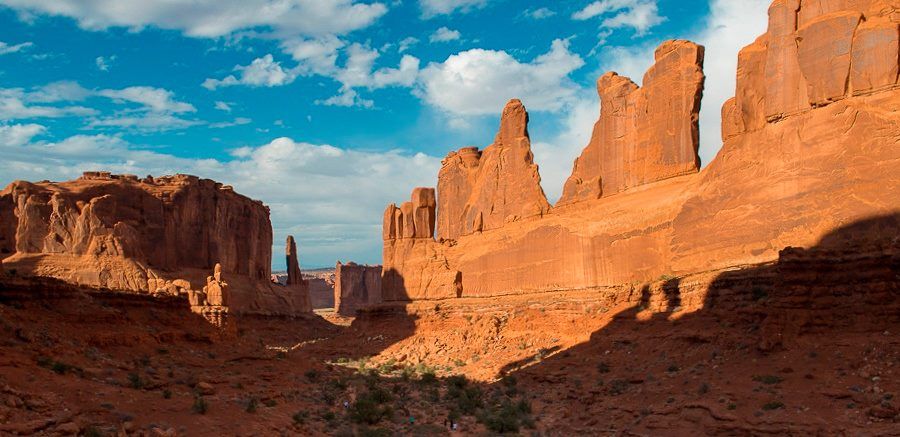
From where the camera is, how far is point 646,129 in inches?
1299

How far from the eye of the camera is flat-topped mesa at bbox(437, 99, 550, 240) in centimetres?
4184

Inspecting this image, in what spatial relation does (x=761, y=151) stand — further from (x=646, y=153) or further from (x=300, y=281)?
(x=300, y=281)

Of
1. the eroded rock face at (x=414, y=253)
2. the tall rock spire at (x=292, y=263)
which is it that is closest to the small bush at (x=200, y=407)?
the eroded rock face at (x=414, y=253)

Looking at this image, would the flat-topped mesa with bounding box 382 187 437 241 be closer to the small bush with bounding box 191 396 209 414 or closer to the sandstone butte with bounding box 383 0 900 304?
the sandstone butte with bounding box 383 0 900 304

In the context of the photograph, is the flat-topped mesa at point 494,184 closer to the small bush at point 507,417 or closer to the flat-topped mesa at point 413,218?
the flat-topped mesa at point 413,218

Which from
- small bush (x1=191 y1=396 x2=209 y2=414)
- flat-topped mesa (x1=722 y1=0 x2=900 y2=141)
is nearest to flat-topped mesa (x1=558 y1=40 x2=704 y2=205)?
flat-topped mesa (x1=722 y1=0 x2=900 y2=141)

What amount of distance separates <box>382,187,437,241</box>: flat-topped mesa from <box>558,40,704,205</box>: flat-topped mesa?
1431cm

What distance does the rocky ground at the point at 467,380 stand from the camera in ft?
52.0

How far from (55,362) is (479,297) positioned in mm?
27951

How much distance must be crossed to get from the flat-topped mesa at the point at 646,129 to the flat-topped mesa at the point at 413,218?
14307 millimetres

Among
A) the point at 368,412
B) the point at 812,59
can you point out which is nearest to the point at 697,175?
the point at 812,59

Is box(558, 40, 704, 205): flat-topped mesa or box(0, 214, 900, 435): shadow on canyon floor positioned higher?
box(558, 40, 704, 205): flat-topped mesa

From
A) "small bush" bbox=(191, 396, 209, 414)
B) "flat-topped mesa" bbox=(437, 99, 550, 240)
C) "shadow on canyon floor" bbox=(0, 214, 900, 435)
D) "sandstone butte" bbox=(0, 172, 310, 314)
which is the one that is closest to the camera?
"shadow on canyon floor" bbox=(0, 214, 900, 435)

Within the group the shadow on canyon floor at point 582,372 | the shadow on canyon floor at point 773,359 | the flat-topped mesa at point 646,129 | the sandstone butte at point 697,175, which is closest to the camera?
the shadow on canyon floor at point 582,372
